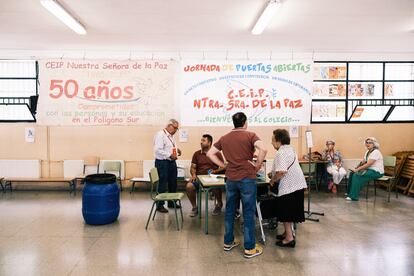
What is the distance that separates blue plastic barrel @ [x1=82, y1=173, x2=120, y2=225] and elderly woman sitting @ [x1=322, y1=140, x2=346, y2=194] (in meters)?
5.00

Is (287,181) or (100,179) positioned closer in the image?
(287,181)

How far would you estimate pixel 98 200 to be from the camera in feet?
17.2

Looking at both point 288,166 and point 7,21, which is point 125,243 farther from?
point 7,21

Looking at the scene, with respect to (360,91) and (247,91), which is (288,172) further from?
(360,91)

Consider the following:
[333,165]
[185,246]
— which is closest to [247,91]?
[333,165]

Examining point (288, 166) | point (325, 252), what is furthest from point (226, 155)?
point (325, 252)

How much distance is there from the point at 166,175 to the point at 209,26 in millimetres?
2688

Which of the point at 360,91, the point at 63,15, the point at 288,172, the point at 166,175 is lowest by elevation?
the point at 166,175

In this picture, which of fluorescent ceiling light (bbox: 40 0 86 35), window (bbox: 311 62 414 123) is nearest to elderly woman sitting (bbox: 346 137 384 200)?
window (bbox: 311 62 414 123)

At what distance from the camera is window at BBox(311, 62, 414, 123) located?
8.48m

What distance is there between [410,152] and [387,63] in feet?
7.29

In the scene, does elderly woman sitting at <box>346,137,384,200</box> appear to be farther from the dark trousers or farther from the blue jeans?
the blue jeans

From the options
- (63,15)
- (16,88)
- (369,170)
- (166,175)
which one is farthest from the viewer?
(16,88)

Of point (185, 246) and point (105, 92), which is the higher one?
point (105, 92)
